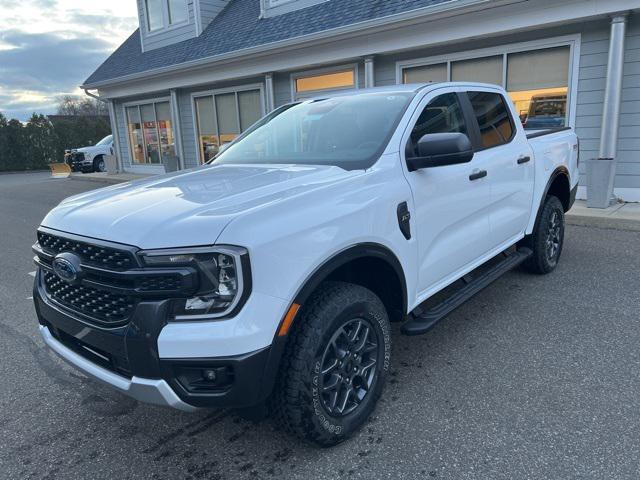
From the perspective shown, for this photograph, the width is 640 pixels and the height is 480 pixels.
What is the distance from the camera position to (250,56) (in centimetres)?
1183

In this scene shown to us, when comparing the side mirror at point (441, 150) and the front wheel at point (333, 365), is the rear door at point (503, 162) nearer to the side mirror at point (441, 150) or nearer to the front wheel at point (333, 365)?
the side mirror at point (441, 150)

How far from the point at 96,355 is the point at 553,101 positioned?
843cm

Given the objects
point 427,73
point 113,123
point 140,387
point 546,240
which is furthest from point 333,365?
point 113,123

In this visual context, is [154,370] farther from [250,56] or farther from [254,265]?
[250,56]

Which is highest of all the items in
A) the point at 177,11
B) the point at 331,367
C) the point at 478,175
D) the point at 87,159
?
the point at 177,11

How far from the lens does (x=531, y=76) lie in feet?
27.9

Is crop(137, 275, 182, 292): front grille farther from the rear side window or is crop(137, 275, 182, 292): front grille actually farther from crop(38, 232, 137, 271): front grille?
the rear side window

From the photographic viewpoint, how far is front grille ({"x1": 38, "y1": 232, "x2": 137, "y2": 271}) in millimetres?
2072

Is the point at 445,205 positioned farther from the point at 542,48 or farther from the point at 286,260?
the point at 542,48

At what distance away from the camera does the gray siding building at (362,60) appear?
7.76 meters

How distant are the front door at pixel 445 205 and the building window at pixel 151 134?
1273 centimetres

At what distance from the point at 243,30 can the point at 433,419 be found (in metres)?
12.6

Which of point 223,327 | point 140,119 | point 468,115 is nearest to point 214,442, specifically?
point 223,327

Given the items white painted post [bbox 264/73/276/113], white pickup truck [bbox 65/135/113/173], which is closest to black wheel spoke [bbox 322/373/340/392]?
white painted post [bbox 264/73/276/113]
